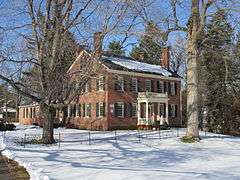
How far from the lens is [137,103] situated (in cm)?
4453

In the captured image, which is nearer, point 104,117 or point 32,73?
point 32,73

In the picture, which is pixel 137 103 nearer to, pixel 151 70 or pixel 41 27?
pixel 151 70

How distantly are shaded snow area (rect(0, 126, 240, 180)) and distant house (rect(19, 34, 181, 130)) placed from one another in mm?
13553

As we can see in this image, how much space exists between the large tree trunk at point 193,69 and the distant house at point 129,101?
1163cm

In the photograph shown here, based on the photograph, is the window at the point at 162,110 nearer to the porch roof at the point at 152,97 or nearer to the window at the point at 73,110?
the porch roof at the point at 152,97

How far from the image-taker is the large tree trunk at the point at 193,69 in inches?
1115

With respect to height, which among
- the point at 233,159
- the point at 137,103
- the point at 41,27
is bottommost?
the point at 233,159

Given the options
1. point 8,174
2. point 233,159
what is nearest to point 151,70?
point 233,159

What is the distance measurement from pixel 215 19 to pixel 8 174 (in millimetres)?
18287

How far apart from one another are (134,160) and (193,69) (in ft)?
36.3

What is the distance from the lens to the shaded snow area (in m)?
13.8

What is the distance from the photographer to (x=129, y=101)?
1730 inches

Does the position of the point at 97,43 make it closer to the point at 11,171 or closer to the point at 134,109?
the point at 11,171

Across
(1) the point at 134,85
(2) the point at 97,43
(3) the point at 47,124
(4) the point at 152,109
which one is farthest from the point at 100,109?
(2) the point at 97,43
